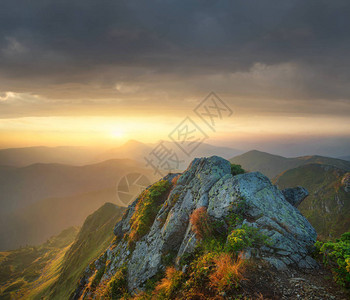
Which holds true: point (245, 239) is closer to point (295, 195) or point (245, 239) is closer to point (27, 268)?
point (295, 195)

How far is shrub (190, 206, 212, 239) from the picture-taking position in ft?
34.4

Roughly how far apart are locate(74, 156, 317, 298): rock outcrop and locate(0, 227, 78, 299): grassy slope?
285 feet

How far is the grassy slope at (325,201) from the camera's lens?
78188 mm

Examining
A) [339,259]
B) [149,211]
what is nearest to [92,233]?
[149,211]

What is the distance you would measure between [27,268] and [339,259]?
180 m

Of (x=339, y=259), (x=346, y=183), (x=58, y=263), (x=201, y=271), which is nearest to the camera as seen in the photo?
(x=339, y=259)

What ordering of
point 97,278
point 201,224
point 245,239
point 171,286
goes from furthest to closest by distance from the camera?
point 97,278
point 201,224
point 245,239
point 171,286

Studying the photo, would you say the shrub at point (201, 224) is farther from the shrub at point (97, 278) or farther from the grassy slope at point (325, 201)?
the grassy slope at point (325, 201)

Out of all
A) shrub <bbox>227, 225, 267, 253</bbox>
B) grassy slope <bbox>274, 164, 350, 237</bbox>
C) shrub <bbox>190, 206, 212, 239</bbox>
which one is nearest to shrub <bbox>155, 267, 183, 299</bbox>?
shrub <bbox>190, 206, 212, 239</bbox>

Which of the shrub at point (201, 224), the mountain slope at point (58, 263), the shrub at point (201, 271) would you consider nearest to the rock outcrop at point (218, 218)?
the shrub at point (201, 224)

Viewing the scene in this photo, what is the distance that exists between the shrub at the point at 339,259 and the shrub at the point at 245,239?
8.18 feet

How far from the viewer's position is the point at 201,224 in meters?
11.0

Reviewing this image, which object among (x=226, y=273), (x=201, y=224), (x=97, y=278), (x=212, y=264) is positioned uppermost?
(x=201, y=224)

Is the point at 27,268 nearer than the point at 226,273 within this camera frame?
No
